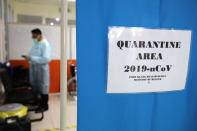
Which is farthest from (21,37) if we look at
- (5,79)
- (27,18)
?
(27,18)

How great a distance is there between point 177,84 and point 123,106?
44cm

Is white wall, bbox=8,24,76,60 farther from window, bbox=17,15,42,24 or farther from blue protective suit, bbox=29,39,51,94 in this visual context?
window, bbox=17,15,42,24

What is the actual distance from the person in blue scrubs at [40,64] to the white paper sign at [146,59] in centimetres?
257

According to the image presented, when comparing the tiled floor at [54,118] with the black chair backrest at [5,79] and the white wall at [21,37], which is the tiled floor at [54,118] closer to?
the black chair backrest at [5,79]

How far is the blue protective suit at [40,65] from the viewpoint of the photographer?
11.7ft

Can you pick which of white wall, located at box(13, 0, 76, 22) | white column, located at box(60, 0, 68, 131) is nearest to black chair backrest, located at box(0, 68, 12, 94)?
white column, located at box(60, 0, 68, 131)

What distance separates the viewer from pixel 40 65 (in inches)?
144

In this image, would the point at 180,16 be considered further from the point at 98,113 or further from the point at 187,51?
the point at 98,113

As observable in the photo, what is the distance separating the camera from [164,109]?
1.44 meters

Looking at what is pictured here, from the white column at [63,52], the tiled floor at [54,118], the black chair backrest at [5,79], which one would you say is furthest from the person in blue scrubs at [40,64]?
the white column at [63,52]

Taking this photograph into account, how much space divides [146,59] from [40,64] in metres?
2.75

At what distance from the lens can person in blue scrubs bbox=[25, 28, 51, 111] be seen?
Result: 3.57 m

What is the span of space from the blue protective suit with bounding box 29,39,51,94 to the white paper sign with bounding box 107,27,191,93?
257 cm

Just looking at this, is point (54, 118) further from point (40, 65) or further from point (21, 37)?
point (21, 37)
